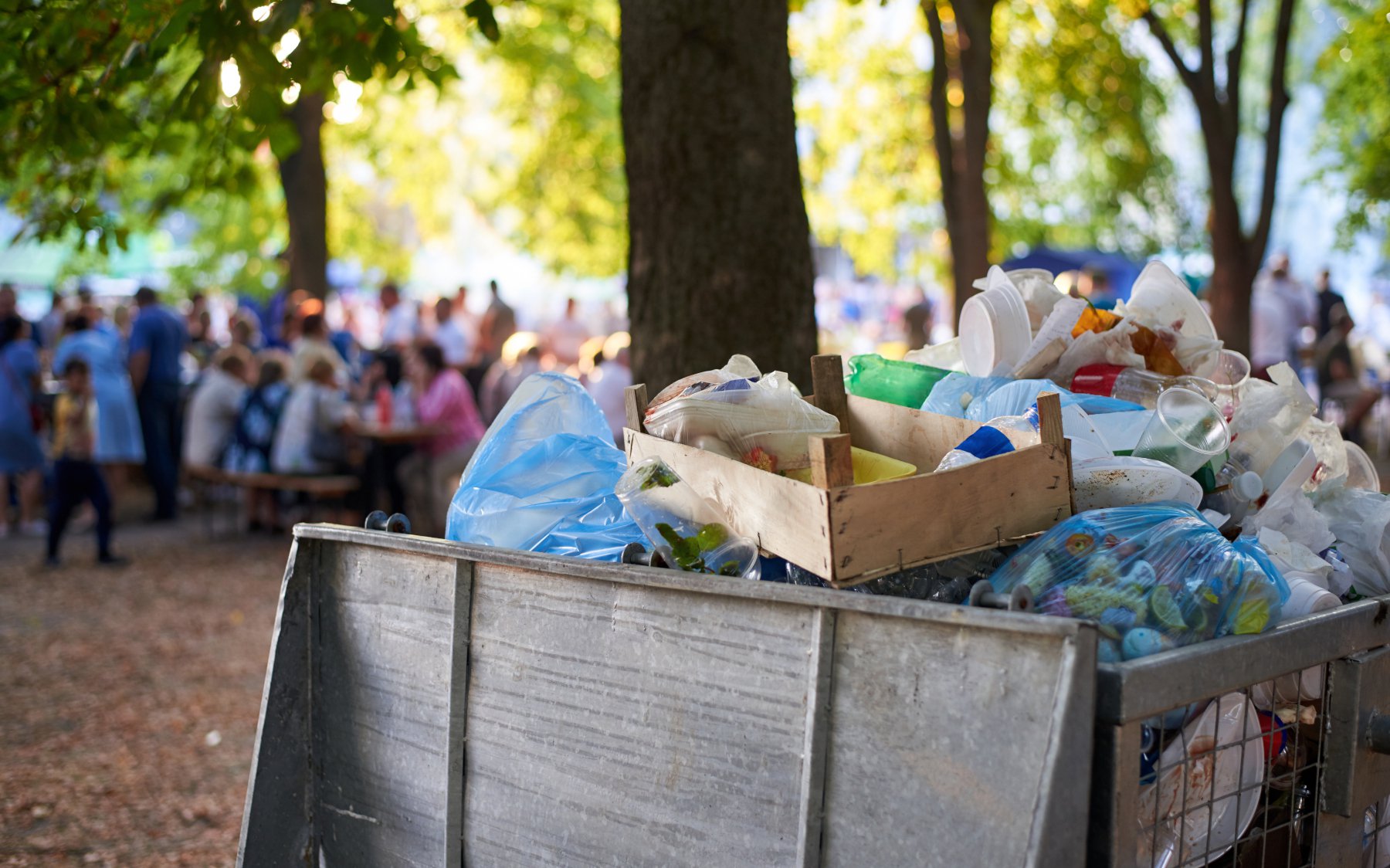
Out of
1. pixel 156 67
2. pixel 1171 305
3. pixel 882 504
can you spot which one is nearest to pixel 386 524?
pixel 882 504

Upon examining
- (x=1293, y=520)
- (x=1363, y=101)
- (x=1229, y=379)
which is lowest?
(x=1293, y=520)

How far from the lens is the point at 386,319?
15.4m

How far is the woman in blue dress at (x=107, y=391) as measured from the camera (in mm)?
10625

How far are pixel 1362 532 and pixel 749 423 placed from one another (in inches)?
58.5

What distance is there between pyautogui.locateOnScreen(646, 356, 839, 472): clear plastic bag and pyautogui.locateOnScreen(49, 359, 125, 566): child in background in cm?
798

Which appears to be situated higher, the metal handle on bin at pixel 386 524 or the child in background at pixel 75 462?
the metal handle on bin at pixel 386 524

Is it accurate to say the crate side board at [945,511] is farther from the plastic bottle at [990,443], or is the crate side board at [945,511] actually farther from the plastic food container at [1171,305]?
the plastic food container at [1171,305]

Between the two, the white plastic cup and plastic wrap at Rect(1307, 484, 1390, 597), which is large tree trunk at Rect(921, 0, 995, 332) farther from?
the white plastic cup

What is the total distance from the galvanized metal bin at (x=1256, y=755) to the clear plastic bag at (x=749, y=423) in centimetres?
87

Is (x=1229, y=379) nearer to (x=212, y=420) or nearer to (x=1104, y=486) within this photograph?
(x=1104, y=486)

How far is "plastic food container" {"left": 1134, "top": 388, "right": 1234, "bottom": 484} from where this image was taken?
264 cm

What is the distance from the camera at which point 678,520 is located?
2.43m

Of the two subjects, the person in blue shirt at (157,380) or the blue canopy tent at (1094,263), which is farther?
the blue canopy tent at (1094,263)

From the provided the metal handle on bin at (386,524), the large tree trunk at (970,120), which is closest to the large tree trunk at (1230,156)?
the large tree trunk at (970,120)
